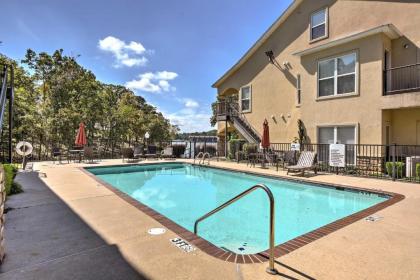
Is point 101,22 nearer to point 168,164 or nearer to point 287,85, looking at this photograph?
point 168,164

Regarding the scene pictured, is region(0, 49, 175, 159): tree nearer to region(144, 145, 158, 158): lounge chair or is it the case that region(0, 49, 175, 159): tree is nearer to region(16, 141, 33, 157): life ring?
region(144, 145, 158, 158): lounge chair

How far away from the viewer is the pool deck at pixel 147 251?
285 centimetres

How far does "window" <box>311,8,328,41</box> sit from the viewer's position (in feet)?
42.5

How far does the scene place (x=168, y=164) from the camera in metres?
15.3

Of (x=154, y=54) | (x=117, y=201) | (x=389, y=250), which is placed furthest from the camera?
(x=154, y=54)

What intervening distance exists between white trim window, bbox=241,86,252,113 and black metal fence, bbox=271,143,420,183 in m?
6.24

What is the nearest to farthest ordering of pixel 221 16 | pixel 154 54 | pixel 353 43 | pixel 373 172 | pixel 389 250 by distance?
1. pixel 389 250
2. pixel 373 172
3. pixel 353 43
4. pixel 221 16
5. pixel 154 54

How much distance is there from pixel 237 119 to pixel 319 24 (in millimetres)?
7102

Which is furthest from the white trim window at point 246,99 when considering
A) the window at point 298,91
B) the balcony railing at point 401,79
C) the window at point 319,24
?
the balcony railing at point 401,79

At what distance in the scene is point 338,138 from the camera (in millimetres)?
11883

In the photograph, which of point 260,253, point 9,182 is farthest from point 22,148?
point 260,253

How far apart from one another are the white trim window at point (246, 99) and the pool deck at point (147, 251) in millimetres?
12506

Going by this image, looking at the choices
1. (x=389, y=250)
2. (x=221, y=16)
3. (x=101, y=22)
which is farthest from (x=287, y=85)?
(x=389, y=250)

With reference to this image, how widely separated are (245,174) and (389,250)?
26.6 ft
